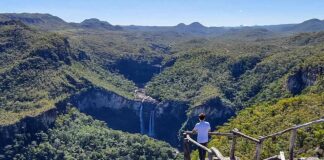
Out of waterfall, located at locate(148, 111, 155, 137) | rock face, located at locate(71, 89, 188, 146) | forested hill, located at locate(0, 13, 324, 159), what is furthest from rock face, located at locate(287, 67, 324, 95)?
waterfall, located at locate(148, 111, 155, 137)

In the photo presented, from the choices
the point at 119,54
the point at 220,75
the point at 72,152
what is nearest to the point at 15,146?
the point at 72,152

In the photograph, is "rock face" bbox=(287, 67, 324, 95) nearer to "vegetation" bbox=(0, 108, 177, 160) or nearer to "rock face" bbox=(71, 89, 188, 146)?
"vegetation" bbox=(0, 108, 177, 160)

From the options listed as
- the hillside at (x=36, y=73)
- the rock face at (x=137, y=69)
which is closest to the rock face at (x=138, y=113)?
the hillside at (x=36, y=73)

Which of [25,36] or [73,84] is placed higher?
[25,36]

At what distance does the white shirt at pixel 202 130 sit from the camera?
23.6m

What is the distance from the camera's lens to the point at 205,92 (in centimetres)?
13912

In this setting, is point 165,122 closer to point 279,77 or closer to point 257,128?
point 279,77

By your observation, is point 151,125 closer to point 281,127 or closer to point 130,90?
point 130,90

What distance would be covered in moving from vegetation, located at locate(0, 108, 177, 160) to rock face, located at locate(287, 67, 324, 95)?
28.9 meters

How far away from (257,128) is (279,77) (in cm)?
6563

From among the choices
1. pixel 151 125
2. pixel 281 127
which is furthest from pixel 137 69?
pixel 281 127

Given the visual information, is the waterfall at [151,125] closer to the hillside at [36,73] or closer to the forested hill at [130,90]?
the forested hill at [130,90]

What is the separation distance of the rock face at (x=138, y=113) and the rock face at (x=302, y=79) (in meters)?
41.7

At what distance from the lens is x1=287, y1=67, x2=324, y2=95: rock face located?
92.8 m
